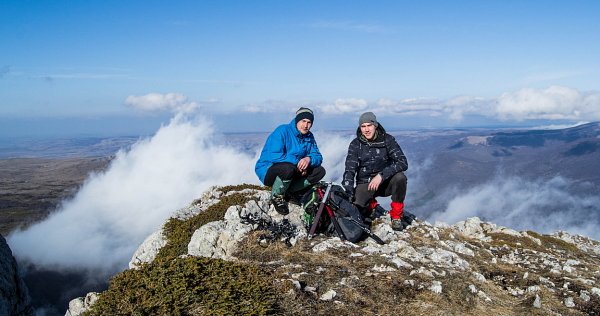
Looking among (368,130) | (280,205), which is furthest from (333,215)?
(368,130)

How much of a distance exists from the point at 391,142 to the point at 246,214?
4.84 m

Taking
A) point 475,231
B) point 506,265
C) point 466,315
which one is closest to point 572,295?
point 506,265

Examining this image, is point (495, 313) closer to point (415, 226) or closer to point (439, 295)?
point (439, 295)

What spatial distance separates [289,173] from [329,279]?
4.13 metres

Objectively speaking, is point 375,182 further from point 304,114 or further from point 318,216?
point 304,114

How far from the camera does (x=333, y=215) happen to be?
10789 millimetres

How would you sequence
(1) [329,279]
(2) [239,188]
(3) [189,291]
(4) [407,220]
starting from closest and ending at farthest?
(3) [189,291] < (1) [329,279] < (4) [407,220] < (2) [239,188]

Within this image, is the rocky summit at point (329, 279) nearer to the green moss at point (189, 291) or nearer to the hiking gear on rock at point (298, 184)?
the green moss at point (189, 291)

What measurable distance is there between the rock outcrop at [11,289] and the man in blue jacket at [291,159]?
6.14m

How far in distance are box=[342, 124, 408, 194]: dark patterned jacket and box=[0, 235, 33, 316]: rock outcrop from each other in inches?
319

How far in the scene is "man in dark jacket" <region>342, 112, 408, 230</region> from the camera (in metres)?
11.8

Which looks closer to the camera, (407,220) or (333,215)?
(333,215)

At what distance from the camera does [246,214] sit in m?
11.9

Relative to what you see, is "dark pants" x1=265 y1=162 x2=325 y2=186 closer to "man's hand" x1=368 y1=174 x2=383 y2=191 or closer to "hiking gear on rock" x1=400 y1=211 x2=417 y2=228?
"man's hand" x1=368 y1=174 x2=383 y2=191
